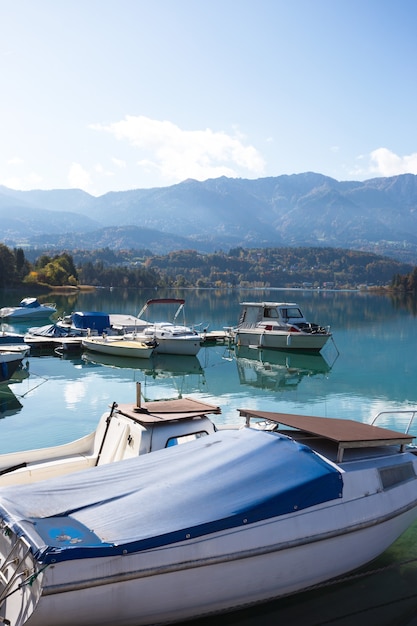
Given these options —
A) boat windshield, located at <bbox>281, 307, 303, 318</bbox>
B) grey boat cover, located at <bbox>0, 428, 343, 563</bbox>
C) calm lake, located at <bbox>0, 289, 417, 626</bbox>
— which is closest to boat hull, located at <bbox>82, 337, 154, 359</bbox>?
calm lake, located at <bbox>0, 289, 417, 626</bbox>

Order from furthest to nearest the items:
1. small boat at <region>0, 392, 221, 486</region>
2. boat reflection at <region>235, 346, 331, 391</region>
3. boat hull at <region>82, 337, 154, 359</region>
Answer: boat hull at <region>82, 337, 154, 359</region> → boat reflection at <region>235, 346, 331, 391</region> → small boat at <region>0, 392, 221, 486</region>

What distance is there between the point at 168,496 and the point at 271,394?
21.9 metres

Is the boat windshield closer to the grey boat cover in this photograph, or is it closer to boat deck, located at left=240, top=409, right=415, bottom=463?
boat deck, located at left=240, top=409, right=415, bottom=463

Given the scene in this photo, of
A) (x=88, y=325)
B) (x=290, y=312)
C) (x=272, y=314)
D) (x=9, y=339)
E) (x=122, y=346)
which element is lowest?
(x=122, y=346)

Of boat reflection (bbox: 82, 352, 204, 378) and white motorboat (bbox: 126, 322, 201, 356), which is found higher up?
white motorboat (bbox: 126, 322, 201, 356)

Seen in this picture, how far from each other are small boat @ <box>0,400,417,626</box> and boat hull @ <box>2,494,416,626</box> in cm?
2

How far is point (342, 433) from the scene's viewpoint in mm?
11352

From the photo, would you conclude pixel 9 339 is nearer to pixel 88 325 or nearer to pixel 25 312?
pixel 88 325

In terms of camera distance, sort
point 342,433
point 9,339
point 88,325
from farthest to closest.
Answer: point 88,325, point 9,339, point 342,433

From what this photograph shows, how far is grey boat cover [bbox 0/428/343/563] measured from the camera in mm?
8016

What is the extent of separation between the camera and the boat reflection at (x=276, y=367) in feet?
112

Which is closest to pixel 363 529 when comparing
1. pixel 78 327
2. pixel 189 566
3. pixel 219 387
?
pixel 189 566

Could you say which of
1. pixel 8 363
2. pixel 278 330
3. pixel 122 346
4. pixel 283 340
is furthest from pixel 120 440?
pixel 278 330

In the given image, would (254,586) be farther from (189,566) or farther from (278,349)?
(278,349)
